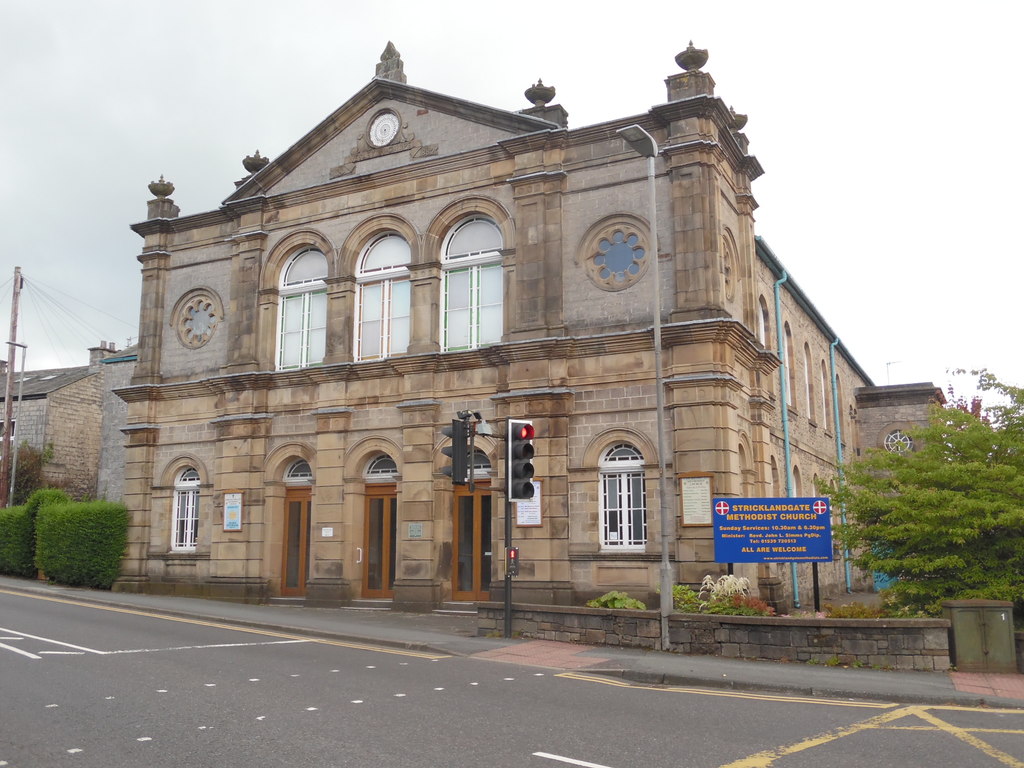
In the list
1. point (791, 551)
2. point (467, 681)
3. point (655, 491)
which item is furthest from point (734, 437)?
point (467, 681)

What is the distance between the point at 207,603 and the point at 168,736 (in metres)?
13.8

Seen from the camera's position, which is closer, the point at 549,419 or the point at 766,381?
the point at 549,419

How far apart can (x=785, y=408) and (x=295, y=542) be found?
1291cm

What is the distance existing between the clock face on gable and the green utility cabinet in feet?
54.4

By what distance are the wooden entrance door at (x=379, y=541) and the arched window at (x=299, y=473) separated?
6.28 ft

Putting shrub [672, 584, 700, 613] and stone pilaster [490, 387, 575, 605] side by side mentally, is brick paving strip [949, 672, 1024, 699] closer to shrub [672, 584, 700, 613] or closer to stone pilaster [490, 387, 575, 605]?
shrub [672, 584, 700, 613]

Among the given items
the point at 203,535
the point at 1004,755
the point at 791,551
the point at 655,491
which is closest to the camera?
the point at 1004,755

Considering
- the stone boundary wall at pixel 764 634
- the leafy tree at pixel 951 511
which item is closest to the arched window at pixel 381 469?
the stone boundary wall at pixel 764 634

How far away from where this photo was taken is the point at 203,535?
906 inches

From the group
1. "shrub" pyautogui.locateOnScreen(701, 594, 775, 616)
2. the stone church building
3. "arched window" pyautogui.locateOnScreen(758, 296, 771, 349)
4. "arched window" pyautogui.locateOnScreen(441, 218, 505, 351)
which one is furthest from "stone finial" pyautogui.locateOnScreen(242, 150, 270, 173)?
"shrub" pyautogui.locateOnScreen(701, 594, 775, 616)

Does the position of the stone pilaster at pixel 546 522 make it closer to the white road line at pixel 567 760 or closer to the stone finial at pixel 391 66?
the stone finial at pixel 391 66

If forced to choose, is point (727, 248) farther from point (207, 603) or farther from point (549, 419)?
point (207, 603)

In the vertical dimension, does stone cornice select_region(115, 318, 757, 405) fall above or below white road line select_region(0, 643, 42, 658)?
above

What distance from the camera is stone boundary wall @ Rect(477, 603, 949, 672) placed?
39.1ft
